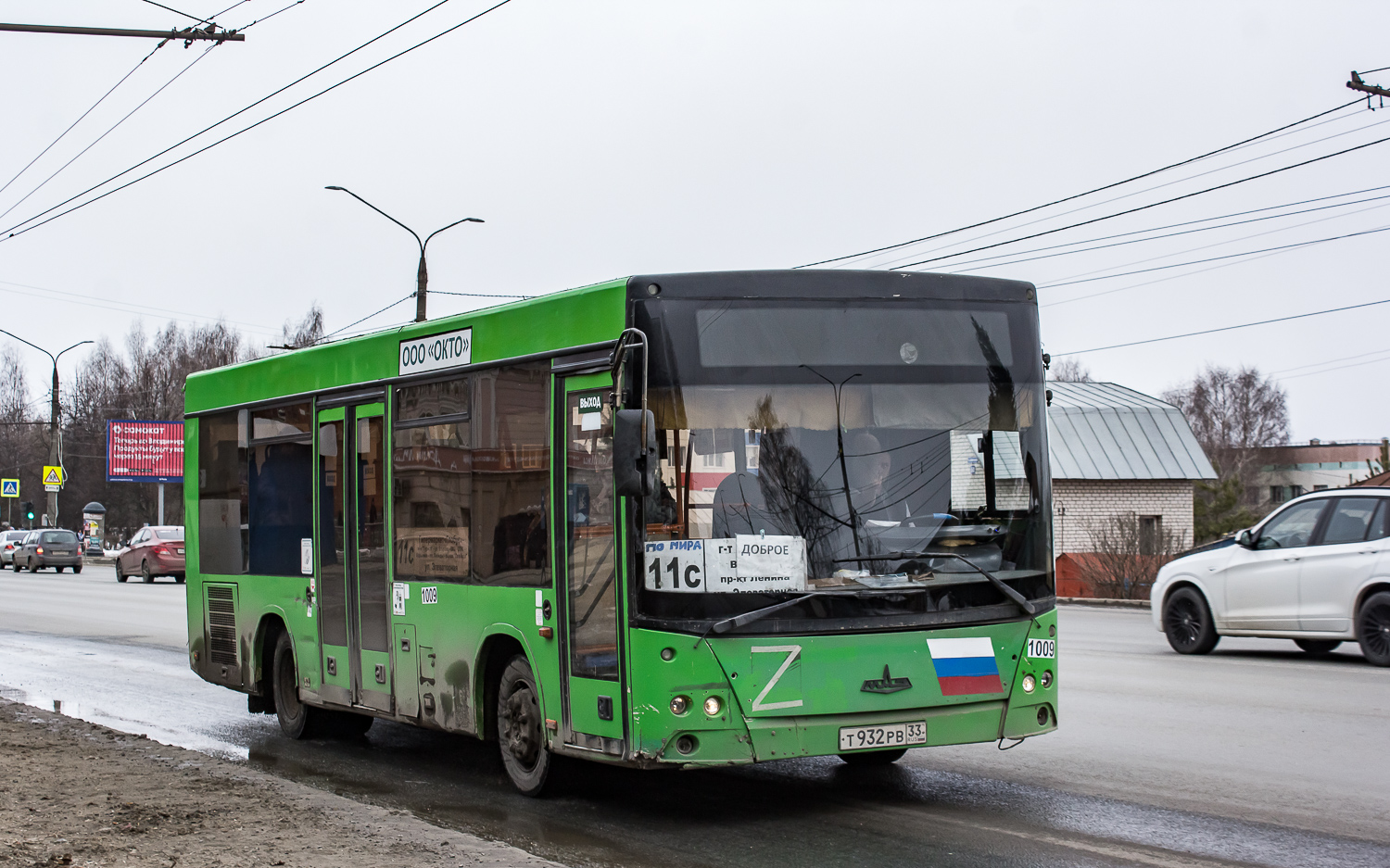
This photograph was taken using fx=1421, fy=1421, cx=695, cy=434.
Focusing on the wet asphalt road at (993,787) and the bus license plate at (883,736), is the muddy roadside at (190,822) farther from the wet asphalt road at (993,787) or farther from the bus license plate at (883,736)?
the bus license plate at (883,736)

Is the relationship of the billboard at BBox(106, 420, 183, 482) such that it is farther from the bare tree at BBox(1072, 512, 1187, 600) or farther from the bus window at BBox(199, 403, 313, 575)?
the bus window at BBox(199, 403, 313, 575)

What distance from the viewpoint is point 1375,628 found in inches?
562

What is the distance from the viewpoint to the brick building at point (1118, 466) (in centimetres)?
4450

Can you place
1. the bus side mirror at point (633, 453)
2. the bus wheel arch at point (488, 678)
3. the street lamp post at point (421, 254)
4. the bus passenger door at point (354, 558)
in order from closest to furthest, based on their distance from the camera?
the bus side mirror at point (633, 453), the bus wheel arch at point (488, 678), the bus passenger door at point (354, 558), the street lamp post at point (421, 254)

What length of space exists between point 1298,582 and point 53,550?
48.1 metres

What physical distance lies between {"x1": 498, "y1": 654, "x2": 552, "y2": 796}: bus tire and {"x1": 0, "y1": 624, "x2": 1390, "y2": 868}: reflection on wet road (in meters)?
0.13

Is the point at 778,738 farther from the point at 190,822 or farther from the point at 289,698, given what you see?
the point at 289,698

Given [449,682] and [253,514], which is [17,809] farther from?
[253,514]

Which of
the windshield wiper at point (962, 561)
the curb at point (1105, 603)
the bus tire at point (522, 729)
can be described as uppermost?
the windshield wiper at point (962, 561)

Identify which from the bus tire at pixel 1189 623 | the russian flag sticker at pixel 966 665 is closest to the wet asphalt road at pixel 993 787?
the russian flag sticker at pixel 966 665

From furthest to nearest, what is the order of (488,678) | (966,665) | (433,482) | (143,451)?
(143,451), (433,482), (488,678), (966,665)

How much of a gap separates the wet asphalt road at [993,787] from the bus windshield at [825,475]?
1.11 metres

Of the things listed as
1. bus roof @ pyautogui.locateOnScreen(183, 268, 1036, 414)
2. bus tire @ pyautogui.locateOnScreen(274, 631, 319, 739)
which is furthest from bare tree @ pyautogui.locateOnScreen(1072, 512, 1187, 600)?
bus roof @ pyautogui.locateOnScreen(183, 268, 1036, 414)

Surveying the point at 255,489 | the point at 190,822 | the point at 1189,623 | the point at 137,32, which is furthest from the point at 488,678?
the point at 1189,623
